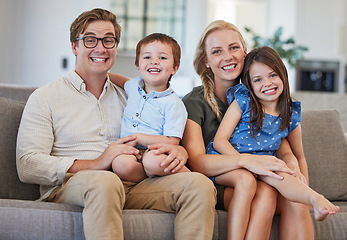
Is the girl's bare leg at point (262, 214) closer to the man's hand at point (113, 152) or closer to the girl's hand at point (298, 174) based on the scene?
the girl's hand at point (298, 174)

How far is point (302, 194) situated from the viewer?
1650 mm

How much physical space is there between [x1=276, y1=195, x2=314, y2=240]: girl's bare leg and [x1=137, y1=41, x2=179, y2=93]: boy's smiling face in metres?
0.68

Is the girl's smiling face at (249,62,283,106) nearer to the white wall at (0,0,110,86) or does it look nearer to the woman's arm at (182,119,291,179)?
the woman's arm at (182,119,291,179)

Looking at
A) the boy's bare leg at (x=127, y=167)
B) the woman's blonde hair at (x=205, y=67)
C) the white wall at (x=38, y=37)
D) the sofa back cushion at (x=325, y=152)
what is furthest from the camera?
the white wall at (x=38, y=37)

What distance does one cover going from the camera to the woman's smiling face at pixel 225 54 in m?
2.03

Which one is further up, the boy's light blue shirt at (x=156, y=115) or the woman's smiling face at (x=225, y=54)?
the woman's smiling face at (x=225, y=54)

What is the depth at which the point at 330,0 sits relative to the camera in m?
7.56

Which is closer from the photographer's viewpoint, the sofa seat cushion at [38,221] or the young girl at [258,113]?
the sofa seat cushion at [38,221]

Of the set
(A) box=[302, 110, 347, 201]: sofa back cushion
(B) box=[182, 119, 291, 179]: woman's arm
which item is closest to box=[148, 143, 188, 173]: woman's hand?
(B) box=[182, 119, 291, 179]: woman's arm

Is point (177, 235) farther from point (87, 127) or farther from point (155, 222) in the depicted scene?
point (87, 127)

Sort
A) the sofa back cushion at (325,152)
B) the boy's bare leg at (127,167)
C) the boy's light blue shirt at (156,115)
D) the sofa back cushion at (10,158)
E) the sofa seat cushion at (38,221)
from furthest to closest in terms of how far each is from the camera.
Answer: the sofa back cushion at (325,152)
the sofa back cushion at (10,158)
the boy's light blue shirt at (156,115)
the boy's bare leg at (127,167)
the sofa seat cushion at (38,221)

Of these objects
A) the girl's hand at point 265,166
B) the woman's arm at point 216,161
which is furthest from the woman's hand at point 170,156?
the girl's hand at point 265,166

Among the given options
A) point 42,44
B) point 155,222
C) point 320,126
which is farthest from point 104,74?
point 42,44

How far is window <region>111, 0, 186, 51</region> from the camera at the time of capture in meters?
6.48
